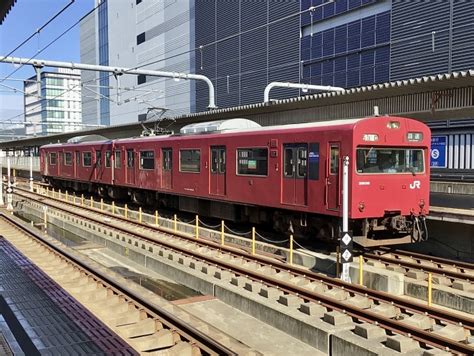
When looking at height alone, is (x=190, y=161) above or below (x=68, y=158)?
below

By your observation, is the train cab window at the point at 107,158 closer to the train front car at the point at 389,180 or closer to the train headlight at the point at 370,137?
the train front car at the point at 389,180

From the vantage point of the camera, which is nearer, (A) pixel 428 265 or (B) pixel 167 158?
(A) pixel 428 265

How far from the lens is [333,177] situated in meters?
11.6

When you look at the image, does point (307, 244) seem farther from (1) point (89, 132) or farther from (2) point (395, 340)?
(1) point (89, 132)

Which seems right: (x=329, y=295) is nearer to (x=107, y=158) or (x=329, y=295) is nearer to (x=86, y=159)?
(x=107, y=158)

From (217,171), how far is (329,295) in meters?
7.91

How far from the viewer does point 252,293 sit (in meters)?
9.38

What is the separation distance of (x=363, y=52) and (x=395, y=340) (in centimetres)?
2533

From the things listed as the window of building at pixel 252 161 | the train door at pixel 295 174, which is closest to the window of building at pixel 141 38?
the window of building at pixel 252 161

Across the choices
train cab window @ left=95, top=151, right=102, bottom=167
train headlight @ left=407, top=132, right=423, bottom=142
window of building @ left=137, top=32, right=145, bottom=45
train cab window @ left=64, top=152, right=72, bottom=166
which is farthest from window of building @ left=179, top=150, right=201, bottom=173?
window of building @ left=137, top=32, right=145, bottom=45

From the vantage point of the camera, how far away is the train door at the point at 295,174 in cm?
1253

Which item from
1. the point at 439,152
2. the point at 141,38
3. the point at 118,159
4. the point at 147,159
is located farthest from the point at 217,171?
the point at 141,38

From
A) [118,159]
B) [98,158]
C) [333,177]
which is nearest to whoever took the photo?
[333,177]

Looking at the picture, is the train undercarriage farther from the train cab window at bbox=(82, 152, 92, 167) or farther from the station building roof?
the train cab window at bbox=(82, 152, 92, 167)
